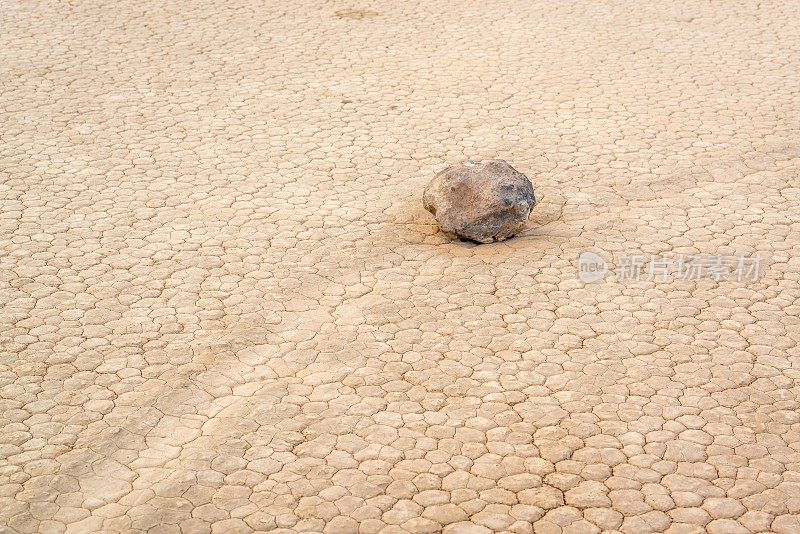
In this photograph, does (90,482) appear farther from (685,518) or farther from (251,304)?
(685,518)

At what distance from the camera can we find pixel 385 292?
5.41 m

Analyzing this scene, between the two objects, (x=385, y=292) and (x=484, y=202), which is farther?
(x=484, y=202)

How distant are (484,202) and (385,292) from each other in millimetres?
857

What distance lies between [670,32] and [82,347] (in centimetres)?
661

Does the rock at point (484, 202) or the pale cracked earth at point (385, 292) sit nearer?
the pale cracked earth at point (385, 292)

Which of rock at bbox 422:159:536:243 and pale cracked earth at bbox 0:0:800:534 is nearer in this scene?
pale cracked earth at bbox 0:0:800:534

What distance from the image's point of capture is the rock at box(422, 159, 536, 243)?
5.80 m

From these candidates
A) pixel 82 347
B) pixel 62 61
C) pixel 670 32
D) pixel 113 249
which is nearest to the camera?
pixel 82 347

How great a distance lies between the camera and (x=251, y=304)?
5.29m

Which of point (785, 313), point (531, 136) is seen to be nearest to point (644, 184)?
point (531, 136)

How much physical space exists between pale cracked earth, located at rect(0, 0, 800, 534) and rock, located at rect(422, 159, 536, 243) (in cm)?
13

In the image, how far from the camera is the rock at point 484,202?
5805 mm

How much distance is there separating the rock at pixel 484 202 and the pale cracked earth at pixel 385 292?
0.13m

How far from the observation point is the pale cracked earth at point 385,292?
4.05m
